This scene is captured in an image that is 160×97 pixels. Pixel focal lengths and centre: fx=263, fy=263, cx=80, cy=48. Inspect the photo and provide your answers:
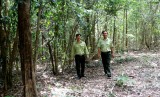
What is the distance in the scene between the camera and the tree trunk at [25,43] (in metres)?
6.44

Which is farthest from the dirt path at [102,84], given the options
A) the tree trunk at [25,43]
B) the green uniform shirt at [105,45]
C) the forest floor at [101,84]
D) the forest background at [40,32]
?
the tree trunk at [25,43]

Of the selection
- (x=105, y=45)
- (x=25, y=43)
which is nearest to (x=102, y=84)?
(x=105, y=45)

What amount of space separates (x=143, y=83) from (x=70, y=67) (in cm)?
476

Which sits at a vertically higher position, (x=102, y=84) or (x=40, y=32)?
(x=40, y=32)

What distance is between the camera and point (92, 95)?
7.99 m

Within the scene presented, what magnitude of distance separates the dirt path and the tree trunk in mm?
1274

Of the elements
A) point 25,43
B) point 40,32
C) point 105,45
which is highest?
point 40,32

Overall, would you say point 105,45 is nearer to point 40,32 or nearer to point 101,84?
point 101,84

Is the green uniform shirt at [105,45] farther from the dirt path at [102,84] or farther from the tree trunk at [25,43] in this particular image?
the tree trunk at [25,43]

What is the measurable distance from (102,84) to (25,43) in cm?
391

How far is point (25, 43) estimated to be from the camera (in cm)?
652

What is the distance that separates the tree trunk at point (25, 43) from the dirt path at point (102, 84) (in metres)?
1.27

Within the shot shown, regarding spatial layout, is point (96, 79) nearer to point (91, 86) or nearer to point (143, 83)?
point (91, 86)

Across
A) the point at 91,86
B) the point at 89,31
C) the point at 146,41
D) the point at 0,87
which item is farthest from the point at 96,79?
the point at 146,41
